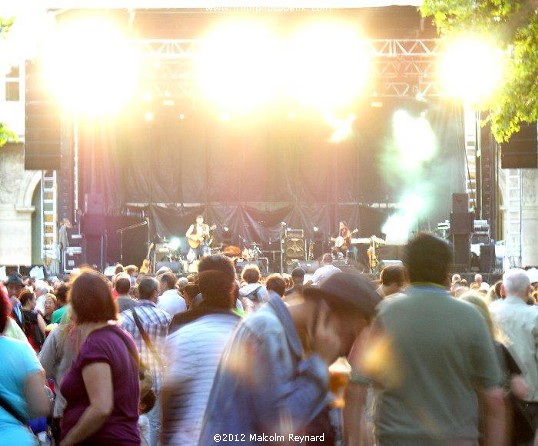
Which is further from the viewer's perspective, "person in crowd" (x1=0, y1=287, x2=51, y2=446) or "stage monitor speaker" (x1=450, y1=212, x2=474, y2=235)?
"stage monitor speaker" (x1=450, y1=212, x2=474, y2=235)

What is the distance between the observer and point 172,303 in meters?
10.4

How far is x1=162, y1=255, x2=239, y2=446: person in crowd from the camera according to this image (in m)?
4.90

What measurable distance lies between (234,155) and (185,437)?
1180 inches

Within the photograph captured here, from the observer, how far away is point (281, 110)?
3353 cm

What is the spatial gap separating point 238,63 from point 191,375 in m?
23.8

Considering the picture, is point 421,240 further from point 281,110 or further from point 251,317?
point 281,110

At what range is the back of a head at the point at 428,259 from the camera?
4.91 m

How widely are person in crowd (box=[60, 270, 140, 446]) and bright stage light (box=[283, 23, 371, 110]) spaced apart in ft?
73.2

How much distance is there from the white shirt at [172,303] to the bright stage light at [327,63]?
17.1 metres

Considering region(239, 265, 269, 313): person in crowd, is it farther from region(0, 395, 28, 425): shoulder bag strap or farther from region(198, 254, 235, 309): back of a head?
region(0, 395, 28, 425): shoulder bag strap

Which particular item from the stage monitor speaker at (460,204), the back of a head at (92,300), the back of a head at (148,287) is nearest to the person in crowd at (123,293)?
the back of a head at (148,287)

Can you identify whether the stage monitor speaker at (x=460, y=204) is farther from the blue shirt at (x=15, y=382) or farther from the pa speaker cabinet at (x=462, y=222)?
the blue shirt at (x=15, y=382)

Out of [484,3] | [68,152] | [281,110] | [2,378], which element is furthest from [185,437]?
[281,110]

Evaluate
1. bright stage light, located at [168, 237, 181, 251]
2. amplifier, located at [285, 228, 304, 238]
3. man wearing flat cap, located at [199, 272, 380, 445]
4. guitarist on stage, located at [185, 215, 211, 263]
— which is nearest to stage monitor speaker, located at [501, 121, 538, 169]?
amplifier, located at [285, 228, 304, 238]
